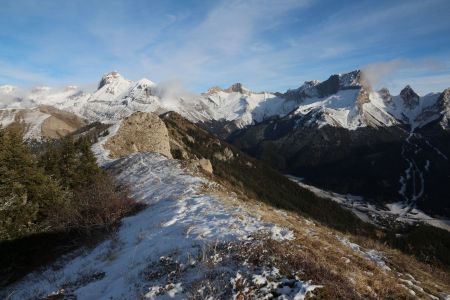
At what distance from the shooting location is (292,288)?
13625mm

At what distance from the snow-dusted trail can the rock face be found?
4293cm

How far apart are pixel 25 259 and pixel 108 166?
995 inches

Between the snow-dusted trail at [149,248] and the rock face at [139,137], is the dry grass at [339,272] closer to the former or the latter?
the snow-dusted trail at [149,248]

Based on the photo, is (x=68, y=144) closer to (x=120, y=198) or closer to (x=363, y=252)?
(x=120, y=198)

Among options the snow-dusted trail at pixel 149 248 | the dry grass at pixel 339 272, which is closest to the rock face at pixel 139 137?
the snow-dusted trail at pixel 149 248

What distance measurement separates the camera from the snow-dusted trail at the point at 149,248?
51.9 ft

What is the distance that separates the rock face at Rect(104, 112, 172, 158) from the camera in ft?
231

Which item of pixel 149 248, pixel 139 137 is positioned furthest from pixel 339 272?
pixel 139 137

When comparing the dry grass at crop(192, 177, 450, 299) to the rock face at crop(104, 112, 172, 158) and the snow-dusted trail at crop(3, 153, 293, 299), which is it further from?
the rock face at crop(104, 112, 172, 158)

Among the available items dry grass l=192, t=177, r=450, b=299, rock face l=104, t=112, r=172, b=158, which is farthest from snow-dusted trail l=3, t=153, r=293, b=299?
rock face l=104, t=112, r=172, b=158

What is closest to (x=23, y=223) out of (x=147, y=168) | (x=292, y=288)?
(x=147, y=168)

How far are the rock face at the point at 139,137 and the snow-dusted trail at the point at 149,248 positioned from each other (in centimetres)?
4293

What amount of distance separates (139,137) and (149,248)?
190ft

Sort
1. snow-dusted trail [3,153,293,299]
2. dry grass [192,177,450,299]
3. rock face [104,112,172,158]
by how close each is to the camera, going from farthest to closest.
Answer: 1. rock face [104,112,172,158]
2. snow-dusted trail [3,153,293,299]
3. dry grass [192,177,450,299]
